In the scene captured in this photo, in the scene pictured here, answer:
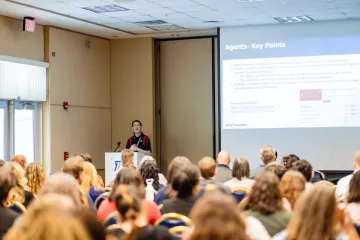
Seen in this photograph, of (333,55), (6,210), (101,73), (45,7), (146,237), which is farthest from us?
(101,73)

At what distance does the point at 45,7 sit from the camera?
9.88 m

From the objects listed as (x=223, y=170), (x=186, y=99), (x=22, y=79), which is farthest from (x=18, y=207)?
(x=186, y=99)

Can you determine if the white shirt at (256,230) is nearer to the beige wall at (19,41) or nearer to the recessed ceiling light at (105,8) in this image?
the recessed ceiling light at (105,8)

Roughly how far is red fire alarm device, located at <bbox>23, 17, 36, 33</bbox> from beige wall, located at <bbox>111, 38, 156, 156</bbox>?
328 cm

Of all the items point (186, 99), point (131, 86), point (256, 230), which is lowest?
point (256, 230)

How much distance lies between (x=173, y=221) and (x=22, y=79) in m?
7.56

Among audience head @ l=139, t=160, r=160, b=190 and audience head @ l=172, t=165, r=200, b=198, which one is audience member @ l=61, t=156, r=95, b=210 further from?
audience head @ l=172, t=165, r=200, b=198

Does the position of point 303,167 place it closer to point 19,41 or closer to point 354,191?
point 354,191

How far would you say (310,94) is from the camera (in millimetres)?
11633

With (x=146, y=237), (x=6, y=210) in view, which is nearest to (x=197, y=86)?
(x=6, y=210)

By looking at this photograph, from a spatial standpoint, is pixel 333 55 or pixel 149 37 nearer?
pixel 333 55

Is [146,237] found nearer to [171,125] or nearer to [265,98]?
[265,98]

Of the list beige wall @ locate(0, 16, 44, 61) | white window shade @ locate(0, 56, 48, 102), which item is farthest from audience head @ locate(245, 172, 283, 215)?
beige wall @ locate(0, 16, 44, 61)

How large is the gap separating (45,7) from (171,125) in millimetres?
4876
